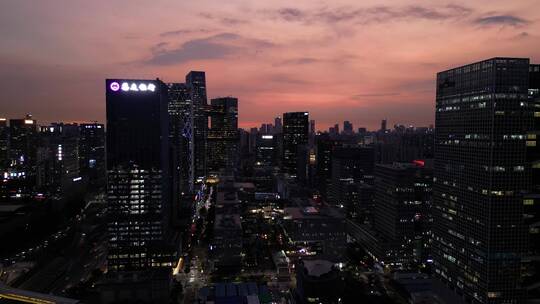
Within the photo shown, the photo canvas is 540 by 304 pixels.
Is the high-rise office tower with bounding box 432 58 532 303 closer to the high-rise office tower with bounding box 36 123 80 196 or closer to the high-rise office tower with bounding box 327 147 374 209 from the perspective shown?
the high-rise office tower with bounding box 327 147 374 209

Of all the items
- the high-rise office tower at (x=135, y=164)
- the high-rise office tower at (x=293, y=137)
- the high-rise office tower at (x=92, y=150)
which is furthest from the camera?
the high-rise office tower at (x=293, y=137)

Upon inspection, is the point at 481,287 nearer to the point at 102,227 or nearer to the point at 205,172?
the point at 102,227

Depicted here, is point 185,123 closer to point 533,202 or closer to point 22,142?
point 22,142

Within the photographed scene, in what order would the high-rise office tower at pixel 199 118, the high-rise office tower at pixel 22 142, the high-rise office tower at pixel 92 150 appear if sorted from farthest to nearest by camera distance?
1. the high-rise office tower at pixel 199 118
2. the high-rise office tower at pixel 92 150
3. the high-rise office tower at pixel 22 142

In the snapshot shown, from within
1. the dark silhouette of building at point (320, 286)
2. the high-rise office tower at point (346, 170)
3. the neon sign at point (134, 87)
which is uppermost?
the neon sign at point (134, 87)

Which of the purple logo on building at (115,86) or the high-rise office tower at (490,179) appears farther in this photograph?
the purple logo on building at (115,86)

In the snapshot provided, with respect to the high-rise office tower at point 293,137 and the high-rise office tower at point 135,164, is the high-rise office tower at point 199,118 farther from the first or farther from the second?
the high-rise office tower at point 135,164

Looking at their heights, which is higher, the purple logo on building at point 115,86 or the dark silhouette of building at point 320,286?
the purple logo on building at point 115,86

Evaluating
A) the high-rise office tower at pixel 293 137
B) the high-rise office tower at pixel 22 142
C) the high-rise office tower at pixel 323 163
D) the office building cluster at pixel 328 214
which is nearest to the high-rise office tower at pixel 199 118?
the high-rise office tower at pixel 293 137
